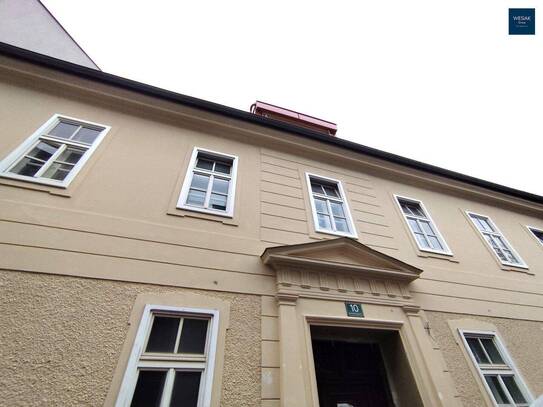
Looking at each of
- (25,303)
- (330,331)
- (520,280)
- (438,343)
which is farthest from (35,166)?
(520,280)

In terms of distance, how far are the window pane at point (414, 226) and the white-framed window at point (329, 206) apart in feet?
5.75

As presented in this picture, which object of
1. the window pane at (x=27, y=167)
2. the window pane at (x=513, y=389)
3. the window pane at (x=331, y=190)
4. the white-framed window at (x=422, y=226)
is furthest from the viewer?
the window pane at (x=331, y=190)

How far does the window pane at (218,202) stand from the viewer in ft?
15.4

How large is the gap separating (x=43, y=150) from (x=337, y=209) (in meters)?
5.53

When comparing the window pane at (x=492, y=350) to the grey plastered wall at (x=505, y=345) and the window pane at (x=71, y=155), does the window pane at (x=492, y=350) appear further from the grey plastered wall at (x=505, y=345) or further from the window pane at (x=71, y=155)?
the window pane at (x=71, y=155)

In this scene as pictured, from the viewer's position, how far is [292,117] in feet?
30.3

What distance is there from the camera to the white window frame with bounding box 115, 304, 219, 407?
2.65 m

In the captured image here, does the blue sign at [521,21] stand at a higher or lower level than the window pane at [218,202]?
higher

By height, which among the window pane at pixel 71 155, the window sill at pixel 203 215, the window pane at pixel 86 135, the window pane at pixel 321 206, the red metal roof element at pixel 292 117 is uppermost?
the red metal roof element at pixel 292 117

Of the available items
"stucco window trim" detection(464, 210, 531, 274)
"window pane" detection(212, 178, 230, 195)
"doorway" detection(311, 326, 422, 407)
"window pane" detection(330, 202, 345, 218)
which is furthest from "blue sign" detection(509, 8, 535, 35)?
"doorway" detection(311, 326, 422, 407)

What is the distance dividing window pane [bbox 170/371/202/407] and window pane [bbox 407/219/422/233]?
5.41 metres

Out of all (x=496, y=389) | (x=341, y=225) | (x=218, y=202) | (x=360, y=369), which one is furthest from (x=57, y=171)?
(x=496, y=389)

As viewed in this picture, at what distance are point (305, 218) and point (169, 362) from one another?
128 inches

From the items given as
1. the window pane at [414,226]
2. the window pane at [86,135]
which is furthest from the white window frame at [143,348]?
the window pane at [414,226]
